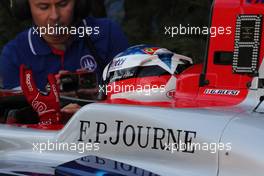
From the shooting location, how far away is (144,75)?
2.93 meters

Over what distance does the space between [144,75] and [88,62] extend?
1.17 m

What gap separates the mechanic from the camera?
3.95 m

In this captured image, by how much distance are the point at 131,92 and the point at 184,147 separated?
48 centimetres

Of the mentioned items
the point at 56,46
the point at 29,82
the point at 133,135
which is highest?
the point at 56,46

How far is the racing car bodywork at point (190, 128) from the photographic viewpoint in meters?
2.44

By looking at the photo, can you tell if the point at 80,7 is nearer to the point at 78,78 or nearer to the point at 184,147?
the point at 78,78

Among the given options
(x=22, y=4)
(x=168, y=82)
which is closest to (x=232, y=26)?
(x=168, y=82)

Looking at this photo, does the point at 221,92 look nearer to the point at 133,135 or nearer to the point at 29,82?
the point at 133,135

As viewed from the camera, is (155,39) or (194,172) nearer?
(194,172)

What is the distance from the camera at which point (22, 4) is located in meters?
4.01
